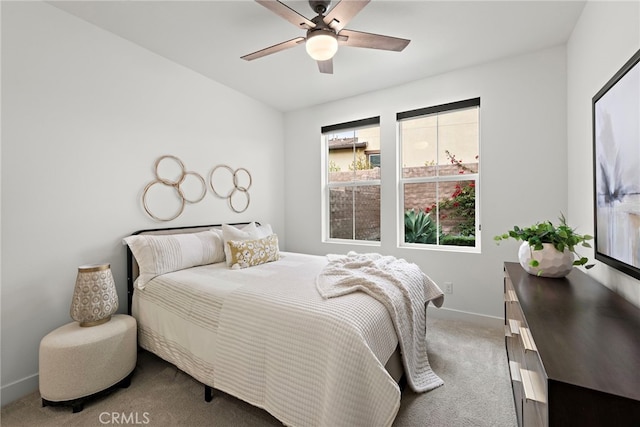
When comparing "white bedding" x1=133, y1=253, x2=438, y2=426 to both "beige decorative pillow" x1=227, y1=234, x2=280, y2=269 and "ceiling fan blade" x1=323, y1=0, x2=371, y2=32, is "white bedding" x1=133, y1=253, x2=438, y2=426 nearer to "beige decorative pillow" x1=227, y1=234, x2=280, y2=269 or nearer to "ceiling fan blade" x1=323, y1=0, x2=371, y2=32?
"beige decorative pillow" x1=227, y1=234, x2=280, y2=269

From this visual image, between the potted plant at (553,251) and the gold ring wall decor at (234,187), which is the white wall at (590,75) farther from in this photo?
the gold ring wall decor at (234,187)

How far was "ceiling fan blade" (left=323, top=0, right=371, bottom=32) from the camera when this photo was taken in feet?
5.11

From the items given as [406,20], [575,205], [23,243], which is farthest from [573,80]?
[23,243]

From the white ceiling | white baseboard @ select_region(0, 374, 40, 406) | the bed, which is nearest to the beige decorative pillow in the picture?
the bed

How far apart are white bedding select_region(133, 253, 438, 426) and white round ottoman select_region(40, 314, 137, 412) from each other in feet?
0.92

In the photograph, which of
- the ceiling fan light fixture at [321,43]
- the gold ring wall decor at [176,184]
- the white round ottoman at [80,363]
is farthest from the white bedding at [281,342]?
the ceiling fan light fixture at [321,43]

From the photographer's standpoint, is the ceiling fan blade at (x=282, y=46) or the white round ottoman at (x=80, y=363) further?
the ceiling fan blade at (x=282, y=46)

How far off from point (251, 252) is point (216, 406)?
1.18 meters

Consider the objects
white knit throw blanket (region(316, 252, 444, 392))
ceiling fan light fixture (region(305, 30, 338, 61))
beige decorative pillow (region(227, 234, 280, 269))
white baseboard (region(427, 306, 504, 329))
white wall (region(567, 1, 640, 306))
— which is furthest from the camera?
white baseboard (region(427, 306, 504, 329))

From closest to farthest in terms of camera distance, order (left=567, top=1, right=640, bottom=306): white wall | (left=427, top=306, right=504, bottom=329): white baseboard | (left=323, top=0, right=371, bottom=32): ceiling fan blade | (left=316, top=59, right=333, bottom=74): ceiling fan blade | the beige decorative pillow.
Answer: (left=567, top=1, right=640, bottom=306): white wall
(left=323, top=0, right=371, bottom=32): ceiling fan blade
(left=316, top=59, right=333, bottom=74): ceiling fan blade
the beige decorative pillow
(left=427, top=306, right=504, bottom=329): white baseboard

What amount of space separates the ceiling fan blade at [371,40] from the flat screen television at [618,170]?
1.14 m

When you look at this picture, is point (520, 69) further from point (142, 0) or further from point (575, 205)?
point (142, 0)

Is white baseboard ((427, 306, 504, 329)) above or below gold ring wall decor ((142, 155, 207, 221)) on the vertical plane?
below

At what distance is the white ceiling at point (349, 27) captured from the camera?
2.00 m
